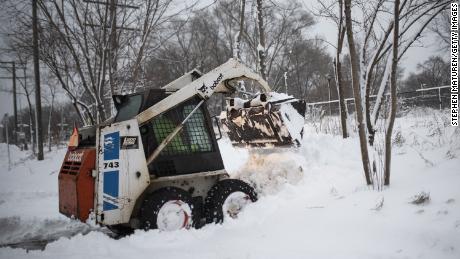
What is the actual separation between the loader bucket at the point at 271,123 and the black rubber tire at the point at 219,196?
136 cm

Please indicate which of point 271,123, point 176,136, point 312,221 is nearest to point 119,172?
point 176,136

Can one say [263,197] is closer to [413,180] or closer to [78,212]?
[413,180]

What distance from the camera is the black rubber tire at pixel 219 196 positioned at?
530cm

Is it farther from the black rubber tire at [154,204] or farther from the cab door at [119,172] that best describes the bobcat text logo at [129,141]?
the black rubber tire at [154,204]

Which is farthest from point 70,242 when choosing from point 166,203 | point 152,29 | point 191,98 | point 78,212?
point 152,29

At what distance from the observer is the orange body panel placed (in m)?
4.64

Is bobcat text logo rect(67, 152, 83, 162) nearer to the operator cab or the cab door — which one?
the cab door

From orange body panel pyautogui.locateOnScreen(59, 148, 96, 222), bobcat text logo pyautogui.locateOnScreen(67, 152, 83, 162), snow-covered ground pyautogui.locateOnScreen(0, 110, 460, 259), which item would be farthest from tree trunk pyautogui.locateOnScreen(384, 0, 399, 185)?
bobcat text logo pyautogui.locateOnScreen(67, 152, 83, 162)

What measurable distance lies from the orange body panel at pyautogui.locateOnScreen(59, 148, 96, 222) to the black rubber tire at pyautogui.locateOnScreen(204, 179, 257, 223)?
155cm

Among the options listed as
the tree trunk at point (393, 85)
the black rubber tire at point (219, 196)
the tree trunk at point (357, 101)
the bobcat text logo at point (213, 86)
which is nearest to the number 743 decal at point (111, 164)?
the black rubber tire at point (219, 196)

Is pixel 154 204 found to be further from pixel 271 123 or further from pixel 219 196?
pixel 271 123

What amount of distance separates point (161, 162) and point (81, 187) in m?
1.07

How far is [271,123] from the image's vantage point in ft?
21.7

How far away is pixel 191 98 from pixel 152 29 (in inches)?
191
